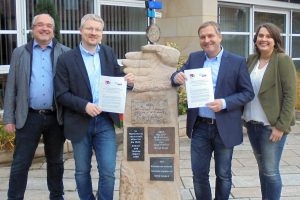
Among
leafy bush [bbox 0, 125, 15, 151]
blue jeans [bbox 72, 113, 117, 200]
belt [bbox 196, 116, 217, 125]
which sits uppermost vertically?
belt [bbox 196, 116, 217, 125]

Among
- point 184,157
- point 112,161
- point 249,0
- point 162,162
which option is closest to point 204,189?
point 162,162

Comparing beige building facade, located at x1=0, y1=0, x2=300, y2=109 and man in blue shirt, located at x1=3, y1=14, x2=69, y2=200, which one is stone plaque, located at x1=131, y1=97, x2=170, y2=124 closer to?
man in blue shirt, located at x1=3, y1=14, x2=69, y2=200

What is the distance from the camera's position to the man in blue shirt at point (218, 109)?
12.2 ft

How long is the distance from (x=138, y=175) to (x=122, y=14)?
6337 millimetres

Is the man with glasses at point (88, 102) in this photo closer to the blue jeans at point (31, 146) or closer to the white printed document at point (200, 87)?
the blue jeans at point (31, 146)

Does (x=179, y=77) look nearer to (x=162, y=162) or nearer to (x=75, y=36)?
(x=162, y=162)

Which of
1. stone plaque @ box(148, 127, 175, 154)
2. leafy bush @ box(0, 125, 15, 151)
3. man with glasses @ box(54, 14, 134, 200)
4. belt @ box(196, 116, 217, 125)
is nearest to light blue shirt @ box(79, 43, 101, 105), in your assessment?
man with glasses @ box(54, 14, 134, 200)

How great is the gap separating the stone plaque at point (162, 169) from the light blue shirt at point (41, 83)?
110 cm

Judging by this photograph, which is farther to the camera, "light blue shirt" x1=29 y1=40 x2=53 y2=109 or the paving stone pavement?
the paving stone pavement

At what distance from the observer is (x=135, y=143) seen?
4.05 metres

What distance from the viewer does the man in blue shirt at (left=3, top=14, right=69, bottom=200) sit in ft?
13.0

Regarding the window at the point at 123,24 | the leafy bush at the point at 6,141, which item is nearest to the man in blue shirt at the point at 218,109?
the leafy bush at the point at 6,141

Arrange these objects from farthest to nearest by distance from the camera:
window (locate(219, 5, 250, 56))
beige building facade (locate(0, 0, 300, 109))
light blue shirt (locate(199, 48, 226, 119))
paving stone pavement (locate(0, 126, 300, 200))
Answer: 1. window (locate(219, 5, 250, 56))
2. beige building facade (locate(0, 0, 300, 109))
3. paving stone pavement (locate(0, 126, 300, 200))
4. light blue shirt (locate(199, 48, 226, 119))

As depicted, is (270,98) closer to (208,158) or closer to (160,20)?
(208,158)
